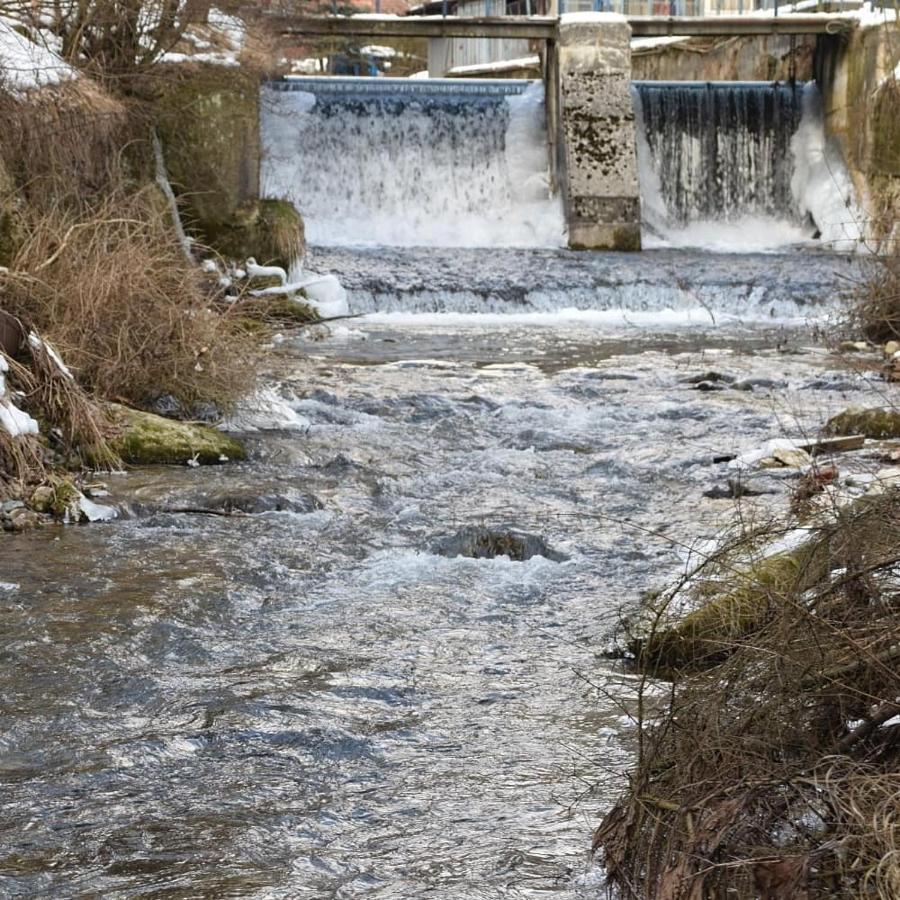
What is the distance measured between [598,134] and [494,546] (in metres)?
16.8

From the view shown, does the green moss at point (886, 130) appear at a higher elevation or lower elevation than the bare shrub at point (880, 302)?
higher

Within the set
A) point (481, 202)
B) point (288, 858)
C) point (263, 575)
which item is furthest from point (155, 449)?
point (481, 202)

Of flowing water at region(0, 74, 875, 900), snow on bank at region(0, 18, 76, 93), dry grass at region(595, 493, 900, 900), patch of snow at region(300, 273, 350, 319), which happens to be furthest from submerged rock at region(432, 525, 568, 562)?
patch of snow at region(300, 273, 350, 319)

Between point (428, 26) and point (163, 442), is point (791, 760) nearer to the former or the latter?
point (163, 442)

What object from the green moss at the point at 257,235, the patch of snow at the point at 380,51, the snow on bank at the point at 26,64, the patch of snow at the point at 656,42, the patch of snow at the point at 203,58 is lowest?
the green moss at the point at 257,235

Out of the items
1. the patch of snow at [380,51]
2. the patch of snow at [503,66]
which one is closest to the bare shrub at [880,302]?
the patch of snow at [503,66]

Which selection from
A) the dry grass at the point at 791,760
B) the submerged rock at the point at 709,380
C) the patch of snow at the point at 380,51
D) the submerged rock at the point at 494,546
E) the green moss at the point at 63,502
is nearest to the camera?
the dry grass at the point at 791,760

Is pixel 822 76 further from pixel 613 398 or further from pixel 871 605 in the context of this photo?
pixel 871 605

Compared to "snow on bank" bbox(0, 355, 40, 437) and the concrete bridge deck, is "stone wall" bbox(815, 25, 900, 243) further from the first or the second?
"snow on bank" bbox(0, 355, 40, 437)

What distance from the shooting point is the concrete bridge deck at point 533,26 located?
23281 mm

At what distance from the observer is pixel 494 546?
7367 mm

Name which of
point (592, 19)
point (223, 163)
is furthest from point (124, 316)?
point (592, 19)

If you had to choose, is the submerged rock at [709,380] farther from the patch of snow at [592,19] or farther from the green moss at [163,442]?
the patch of snow at [592,19]

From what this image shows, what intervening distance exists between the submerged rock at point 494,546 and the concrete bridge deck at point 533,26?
Result: 54.3 ft
